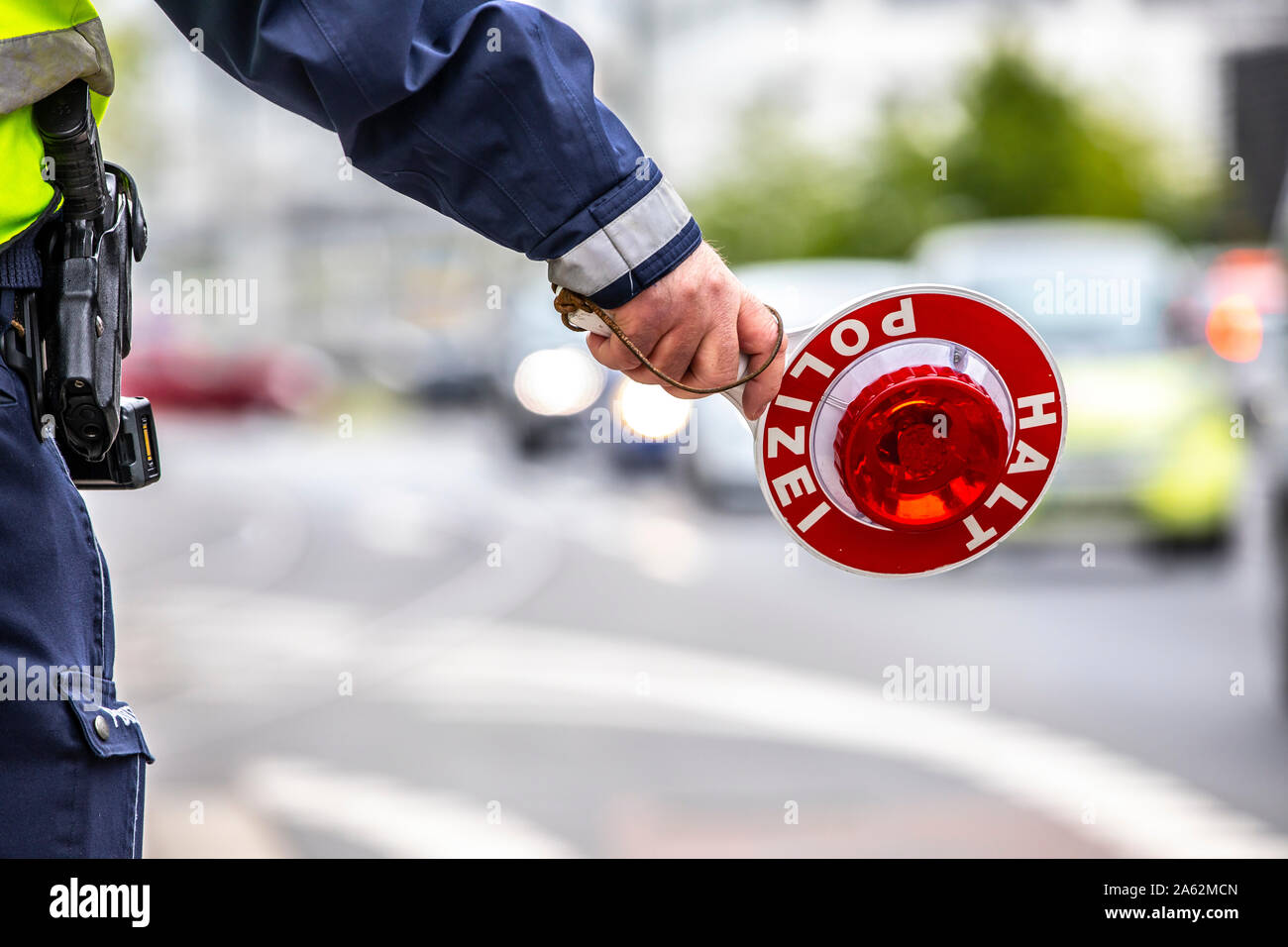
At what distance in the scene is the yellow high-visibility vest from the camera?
5.85ft

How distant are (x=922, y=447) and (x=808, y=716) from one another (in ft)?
16.7

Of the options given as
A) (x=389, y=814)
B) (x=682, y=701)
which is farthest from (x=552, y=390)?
(x=389, y=814)

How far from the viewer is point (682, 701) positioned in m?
7.29

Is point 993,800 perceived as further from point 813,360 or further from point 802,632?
point 813,360

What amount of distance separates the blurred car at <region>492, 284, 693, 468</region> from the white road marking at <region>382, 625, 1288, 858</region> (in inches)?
288

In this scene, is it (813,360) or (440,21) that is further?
(813,360)

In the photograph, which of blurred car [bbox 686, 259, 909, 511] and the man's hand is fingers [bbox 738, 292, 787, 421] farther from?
blurred car [bbox 686, 259, 909, 511]

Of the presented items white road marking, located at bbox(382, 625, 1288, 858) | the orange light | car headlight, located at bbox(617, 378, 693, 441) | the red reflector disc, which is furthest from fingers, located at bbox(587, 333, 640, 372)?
the orange light

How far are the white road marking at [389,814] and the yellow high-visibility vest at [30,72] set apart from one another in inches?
138

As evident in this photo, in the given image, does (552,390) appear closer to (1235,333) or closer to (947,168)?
(1235,333)

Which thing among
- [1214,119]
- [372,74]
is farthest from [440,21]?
[1214,119]

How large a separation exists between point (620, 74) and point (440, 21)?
135ft
